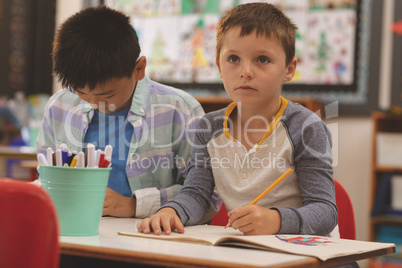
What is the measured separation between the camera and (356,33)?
3.58 metres

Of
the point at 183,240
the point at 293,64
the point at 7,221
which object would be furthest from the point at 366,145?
the point at 7,221

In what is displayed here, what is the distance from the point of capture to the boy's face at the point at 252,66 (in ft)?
4.07

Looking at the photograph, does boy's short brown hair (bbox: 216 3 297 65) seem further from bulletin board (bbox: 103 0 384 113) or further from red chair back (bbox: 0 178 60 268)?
bulletin board (bbox: 103 0 384 113)

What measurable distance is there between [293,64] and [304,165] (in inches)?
11.1

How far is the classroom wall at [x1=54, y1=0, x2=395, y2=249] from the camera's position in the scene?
3.53m

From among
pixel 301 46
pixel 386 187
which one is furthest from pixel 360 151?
pixel 301 46

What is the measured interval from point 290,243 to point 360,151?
2826 mm

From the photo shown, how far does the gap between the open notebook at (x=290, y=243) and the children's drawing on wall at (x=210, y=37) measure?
9.03 feet

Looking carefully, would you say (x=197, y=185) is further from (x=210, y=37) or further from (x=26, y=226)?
(x=210, y=37)

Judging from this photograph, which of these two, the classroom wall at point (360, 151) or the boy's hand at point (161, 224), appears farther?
the classroom wall at point (360, 151)

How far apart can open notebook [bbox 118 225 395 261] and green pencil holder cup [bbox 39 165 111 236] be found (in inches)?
2.7

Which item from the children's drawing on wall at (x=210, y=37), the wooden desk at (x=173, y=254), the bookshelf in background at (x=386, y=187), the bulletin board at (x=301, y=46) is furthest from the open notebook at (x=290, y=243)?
the children's drawing on wall at (x=210, y=37)

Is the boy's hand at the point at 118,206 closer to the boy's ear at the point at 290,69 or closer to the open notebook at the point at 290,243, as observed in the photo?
the open notebook at the point at 290,243

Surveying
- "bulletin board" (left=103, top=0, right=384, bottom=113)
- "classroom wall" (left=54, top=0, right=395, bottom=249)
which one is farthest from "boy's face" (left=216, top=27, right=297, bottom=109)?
"classroom wall" (left=54, top=0, right=395, bottom=249)
